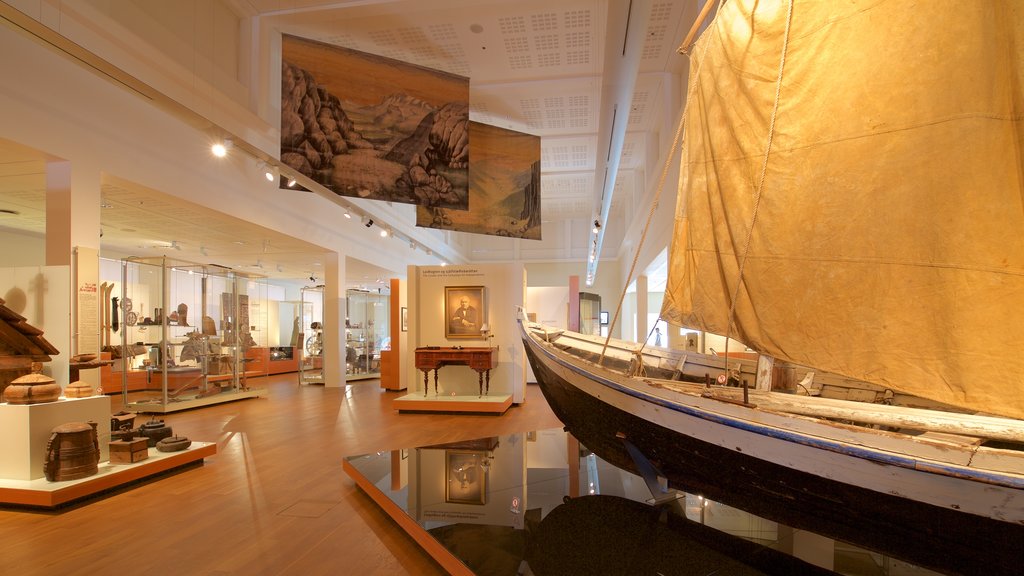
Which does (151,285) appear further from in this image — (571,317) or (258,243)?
(571,317)

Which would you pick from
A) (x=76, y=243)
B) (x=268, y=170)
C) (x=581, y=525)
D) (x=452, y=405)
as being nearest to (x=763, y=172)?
(x=581, y=525)

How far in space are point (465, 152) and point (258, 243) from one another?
195 inches

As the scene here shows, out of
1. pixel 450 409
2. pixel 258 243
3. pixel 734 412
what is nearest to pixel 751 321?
pixel 734 412

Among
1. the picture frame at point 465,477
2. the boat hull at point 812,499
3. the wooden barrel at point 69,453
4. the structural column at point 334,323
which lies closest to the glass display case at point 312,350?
the structural column at point 334,323

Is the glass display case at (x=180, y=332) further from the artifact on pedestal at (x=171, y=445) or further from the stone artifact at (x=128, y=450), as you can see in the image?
the stone artifact at (x=128, y=450)

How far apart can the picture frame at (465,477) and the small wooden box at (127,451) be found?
2.65 m

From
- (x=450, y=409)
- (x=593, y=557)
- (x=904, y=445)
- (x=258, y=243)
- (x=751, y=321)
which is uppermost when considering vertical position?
(x=258, y=243)

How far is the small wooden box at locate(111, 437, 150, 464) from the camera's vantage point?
14.1ft

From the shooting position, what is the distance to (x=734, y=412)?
2.02m

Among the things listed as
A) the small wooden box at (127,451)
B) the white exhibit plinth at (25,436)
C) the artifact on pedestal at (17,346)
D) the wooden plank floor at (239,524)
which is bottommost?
the wooden plank floor at (239,524)

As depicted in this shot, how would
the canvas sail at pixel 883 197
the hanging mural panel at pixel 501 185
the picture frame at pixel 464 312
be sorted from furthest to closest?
the hanging mural panel at pixel 501 185, the picture frame at pixel 464 312, the canvas sail at pixel 883 197

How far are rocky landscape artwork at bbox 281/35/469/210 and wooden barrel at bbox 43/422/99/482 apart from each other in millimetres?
4501

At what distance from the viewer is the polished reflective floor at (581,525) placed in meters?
2.37

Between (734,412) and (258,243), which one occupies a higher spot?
(258,243)
